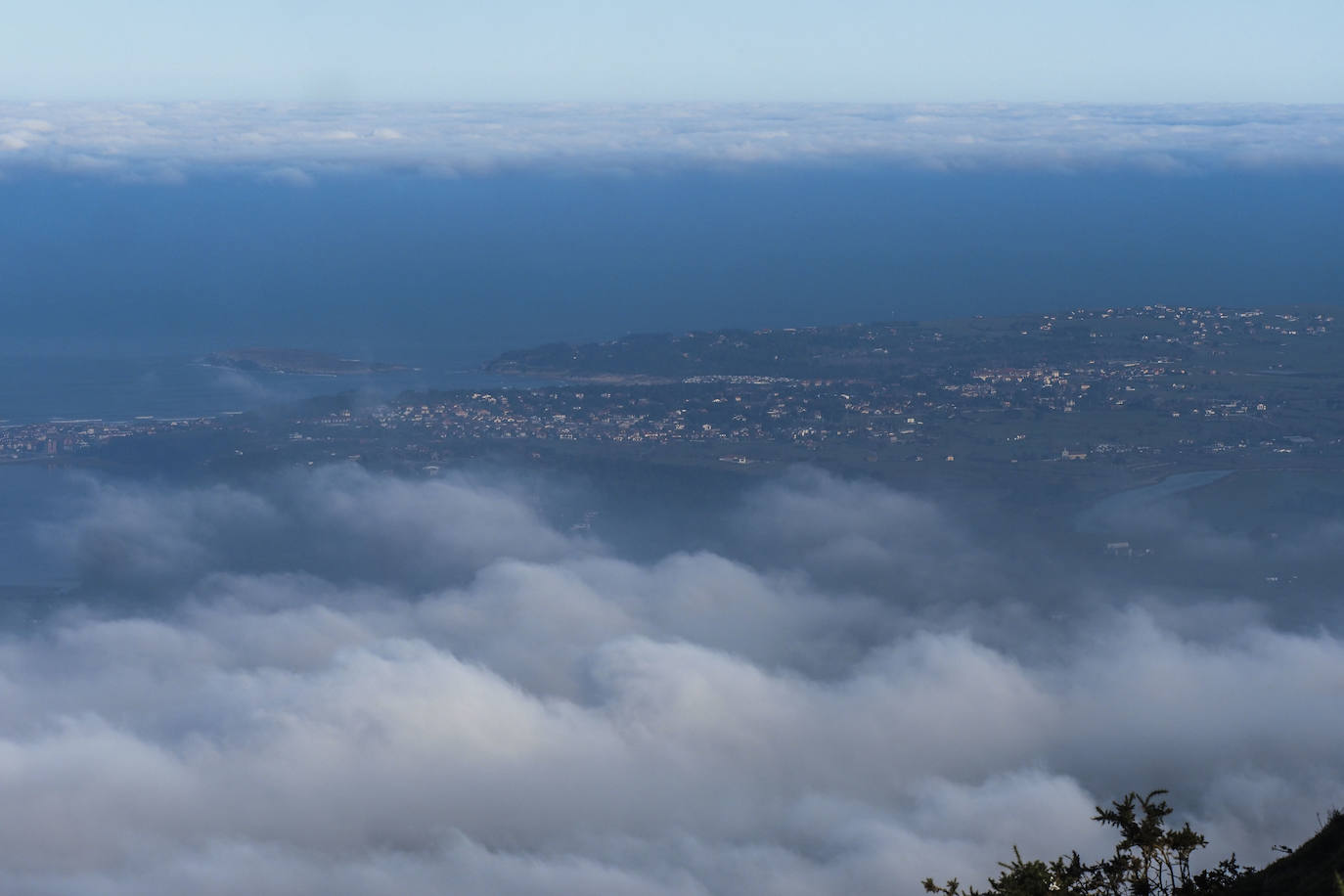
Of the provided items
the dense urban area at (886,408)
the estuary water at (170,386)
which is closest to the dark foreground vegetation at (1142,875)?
the dense urban area at (886,408)

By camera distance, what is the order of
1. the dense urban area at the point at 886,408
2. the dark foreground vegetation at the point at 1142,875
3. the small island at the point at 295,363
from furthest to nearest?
the small island at the point at 295,363 < the dense urban area at the point at 886,408 < the dark foreground vegetation at the point at 1142,875

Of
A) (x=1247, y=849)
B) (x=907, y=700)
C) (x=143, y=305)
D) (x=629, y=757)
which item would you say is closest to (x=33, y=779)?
(x=629, y=757)

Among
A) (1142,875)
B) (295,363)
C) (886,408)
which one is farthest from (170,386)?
(1142,875)

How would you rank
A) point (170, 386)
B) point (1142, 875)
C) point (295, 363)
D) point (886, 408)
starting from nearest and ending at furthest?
1. point (1142, 875)
2. point (886, 408)
3. point (170, 386)
4. point (295, 363)

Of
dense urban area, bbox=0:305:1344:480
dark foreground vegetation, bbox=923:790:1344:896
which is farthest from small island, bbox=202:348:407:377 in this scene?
dark foreground vegetation, bbox=923:790:1344:896

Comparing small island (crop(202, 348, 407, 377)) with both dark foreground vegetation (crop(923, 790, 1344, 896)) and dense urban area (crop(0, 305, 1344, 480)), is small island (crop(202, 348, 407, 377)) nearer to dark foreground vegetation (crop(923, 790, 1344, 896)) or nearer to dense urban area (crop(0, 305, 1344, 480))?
dense urban area (crop(0, 305, 1344, 480))

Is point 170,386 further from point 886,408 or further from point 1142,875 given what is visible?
point 1142,875

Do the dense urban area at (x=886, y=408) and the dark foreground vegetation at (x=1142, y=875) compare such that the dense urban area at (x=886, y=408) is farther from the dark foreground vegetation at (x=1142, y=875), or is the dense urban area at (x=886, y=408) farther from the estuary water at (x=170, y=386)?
the dark foreground vegetation at (x=1142, y=875)

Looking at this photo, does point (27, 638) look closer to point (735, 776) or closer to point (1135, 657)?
point (735, 776)

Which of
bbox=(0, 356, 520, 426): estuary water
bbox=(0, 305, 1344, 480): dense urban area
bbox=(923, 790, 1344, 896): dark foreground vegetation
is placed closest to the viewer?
bbox=(923, 790, 1344, 896): dark foreground vegetation

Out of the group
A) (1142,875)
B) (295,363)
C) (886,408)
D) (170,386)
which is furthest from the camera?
(295,363)
